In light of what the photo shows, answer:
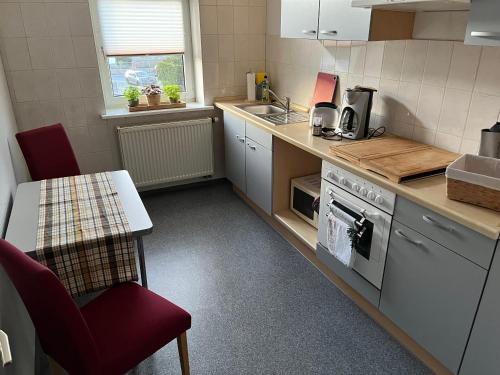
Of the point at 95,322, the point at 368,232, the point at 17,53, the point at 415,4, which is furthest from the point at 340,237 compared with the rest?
the point at 17,53

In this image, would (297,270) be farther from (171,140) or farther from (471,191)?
(171,140)

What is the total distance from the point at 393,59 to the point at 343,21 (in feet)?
1.32

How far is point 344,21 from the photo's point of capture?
2176 mm

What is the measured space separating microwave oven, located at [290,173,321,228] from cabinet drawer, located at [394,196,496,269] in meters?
0.91

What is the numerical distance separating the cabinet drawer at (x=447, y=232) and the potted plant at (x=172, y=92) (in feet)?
8.10

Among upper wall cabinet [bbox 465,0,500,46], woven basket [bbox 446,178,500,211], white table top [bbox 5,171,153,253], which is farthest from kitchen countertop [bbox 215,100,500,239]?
white table top [bbox 5,171,153,253]

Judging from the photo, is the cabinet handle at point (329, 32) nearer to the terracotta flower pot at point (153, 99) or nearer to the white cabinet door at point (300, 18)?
the white cabinet door at point (300, 18)

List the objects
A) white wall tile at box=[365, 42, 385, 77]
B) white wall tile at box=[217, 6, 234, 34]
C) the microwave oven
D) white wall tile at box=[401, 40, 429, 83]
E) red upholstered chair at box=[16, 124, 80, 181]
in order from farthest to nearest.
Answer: white wall tile at box=[217, 6, 234, 34] → the microwave oven → white wall tile at box=[365, 42, 385, 77] → red upholstered chair at box=[16, 124, 80, 181] → white wall tile at box=[401, 40, 429, 83]

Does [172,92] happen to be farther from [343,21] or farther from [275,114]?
[343,21]

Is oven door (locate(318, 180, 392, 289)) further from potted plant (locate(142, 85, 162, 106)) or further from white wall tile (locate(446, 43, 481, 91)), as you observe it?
potted plant (locate(142, 85, 162, 106))

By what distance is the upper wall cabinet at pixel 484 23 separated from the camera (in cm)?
142

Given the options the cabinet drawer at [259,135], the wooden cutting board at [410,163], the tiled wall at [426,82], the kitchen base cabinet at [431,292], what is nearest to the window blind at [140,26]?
the cabinet drawer at [259,135]

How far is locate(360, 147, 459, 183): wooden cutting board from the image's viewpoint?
176cm

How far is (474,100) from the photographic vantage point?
73.9 inches
